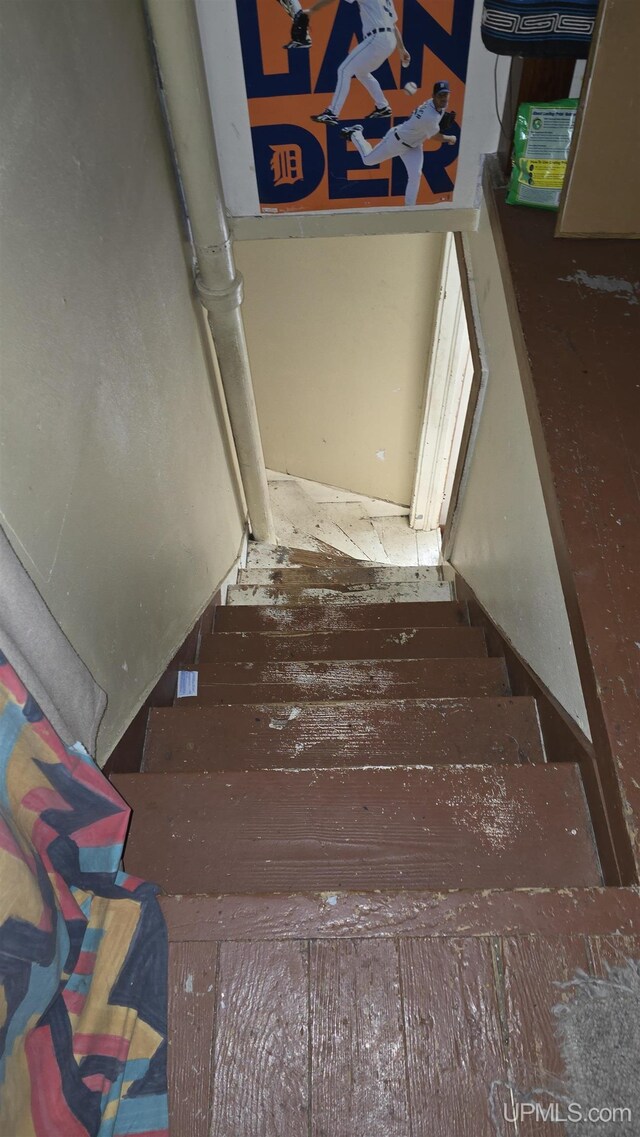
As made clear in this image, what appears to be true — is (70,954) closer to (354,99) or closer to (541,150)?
(541,150)

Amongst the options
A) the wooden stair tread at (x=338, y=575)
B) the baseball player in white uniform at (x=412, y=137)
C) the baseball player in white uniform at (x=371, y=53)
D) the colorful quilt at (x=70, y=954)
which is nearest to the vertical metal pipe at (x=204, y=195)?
the baseball player in white uniform at (x=371, y=53)

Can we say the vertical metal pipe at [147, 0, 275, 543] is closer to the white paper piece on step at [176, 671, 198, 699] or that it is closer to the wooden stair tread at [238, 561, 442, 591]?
the wooden stair tread at [238, 561, 442, 591]

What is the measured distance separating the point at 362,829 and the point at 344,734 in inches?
13.7

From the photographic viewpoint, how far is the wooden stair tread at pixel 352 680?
1.72 meters

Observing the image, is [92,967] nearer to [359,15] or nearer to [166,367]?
[166,367]

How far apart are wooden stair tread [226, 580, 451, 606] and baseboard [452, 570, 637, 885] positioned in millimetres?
972

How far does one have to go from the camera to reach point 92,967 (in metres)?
0.88

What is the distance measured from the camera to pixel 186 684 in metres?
1.80

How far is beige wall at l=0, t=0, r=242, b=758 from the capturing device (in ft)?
3.21

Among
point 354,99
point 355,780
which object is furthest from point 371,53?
point 355,780

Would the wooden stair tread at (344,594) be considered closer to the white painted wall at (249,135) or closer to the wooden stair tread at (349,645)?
the wooden stair tread at (349,645)

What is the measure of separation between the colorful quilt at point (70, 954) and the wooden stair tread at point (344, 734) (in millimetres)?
464

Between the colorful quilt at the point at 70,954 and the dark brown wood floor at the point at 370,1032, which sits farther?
the dark brown wood floor at the point at 370,1032

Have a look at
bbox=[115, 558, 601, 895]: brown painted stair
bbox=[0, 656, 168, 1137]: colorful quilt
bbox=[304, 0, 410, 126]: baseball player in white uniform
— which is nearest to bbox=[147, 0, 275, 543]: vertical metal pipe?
bbox=[304, 0, 410, 126]: baseball player in white uniform
